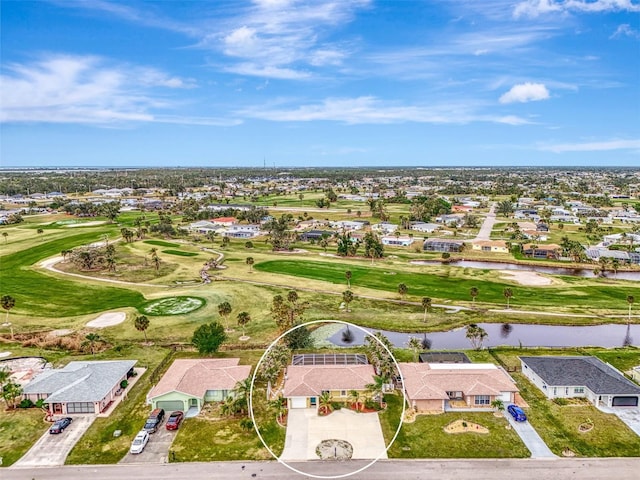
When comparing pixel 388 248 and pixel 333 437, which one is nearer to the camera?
pixel 333 437

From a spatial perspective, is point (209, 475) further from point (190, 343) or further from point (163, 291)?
point (163, 291)

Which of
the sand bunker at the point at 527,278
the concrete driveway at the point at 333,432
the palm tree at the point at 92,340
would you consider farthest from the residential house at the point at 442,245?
the palm tree at the point at 92,340

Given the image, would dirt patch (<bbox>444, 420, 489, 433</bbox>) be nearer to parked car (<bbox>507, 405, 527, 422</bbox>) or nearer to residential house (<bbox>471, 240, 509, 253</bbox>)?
parked car (<bbox>507, 405, 527, 422</bbox>)

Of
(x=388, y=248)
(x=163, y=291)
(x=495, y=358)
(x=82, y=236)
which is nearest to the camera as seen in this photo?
(x=495, y=358)

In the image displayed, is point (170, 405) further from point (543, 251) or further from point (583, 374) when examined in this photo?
point (543, 251)

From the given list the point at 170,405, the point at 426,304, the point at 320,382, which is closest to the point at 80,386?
the point at 170,405

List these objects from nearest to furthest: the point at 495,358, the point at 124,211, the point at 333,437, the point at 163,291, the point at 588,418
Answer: the point at 333,437 < the point at 588,418 < the point at 495,358 < the point at 163,291 < the point at 124,211

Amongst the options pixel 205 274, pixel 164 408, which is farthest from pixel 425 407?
pixel 205 274

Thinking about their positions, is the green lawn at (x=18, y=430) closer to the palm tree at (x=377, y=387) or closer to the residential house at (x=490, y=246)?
the palm tree at (x=377, y=387)
